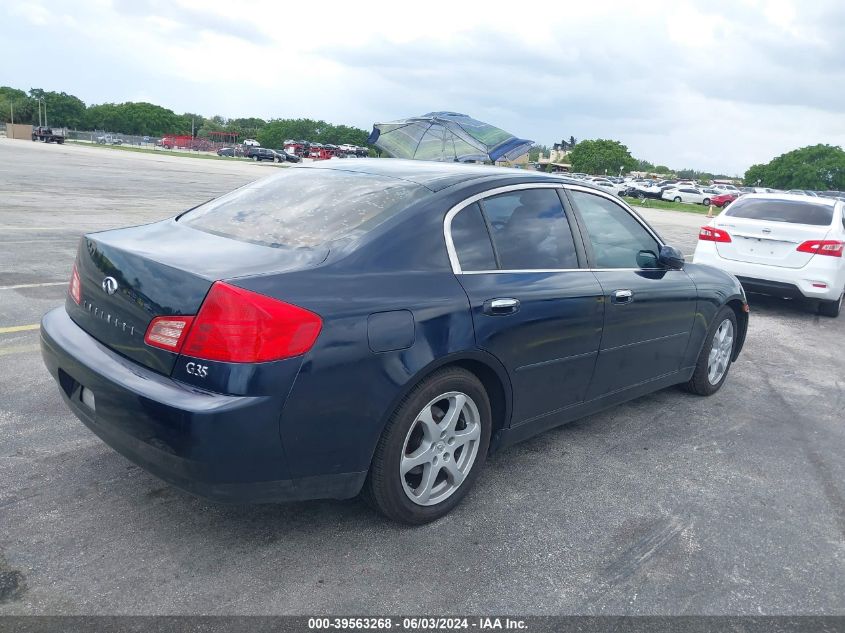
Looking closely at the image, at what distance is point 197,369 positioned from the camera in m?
2.63

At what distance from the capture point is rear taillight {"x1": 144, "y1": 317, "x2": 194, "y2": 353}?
2680mm

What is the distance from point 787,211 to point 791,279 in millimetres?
1119

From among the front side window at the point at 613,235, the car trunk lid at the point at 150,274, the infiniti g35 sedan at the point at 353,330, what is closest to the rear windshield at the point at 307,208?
the infiniti g35 sedan at the point at 353,330

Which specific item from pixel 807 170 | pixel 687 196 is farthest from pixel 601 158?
pixel 687 196

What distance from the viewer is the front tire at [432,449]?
300cm

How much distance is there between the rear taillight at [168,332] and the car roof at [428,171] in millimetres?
1381

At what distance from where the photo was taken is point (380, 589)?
2775 mm

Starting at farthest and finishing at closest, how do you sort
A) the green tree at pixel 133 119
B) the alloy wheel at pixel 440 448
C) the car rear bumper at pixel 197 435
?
1. the green tree at pixel 133 119
2. the alloy wheel at pixel 440 448
3. the car rear bumper at pixel 197 435

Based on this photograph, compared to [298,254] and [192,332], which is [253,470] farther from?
[298,254]

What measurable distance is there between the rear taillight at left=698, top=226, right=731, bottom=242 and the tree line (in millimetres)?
132105

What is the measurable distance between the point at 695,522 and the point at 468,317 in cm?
156

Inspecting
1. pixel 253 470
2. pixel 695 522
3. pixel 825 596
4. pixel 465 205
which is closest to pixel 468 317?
pixel 465 205

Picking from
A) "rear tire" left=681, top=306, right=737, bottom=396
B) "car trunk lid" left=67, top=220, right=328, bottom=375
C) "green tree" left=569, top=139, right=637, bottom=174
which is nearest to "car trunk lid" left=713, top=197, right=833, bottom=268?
"rear tire" left=681, top=306, right=737, bottom=396

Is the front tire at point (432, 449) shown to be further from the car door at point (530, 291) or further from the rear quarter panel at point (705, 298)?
the rear quarter panel at point (705, 298)
